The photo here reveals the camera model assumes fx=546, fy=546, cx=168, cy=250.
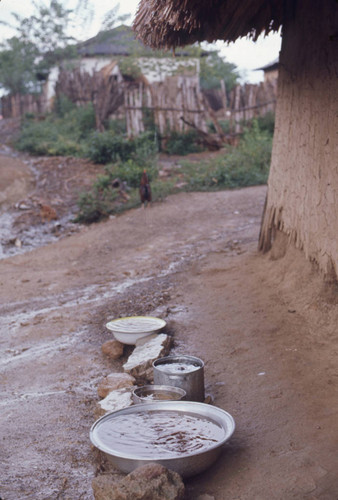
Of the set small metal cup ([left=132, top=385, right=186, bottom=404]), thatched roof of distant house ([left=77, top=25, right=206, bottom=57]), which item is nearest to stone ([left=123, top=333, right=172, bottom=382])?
small metal cup ([left=132, top=385, right=186, bottom=404])

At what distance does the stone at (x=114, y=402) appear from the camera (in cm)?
315

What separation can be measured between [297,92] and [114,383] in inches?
109

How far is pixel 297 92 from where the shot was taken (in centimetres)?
A: 450

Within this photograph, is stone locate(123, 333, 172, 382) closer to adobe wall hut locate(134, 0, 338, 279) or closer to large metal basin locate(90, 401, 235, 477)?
large metal basin locate(90, 401, 235, 477)

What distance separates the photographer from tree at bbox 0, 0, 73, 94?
2461 cm

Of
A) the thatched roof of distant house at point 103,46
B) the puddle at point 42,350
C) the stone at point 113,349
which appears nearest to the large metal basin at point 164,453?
the stone at point 113,349

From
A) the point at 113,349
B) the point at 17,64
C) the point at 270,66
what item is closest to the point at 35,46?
the point at 17,64

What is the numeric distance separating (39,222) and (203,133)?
5478mm

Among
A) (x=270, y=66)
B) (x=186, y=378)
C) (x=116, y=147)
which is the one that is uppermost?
(x=270, y=66)

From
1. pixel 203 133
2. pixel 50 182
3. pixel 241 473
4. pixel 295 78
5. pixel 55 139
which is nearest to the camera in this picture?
pixel 241 473

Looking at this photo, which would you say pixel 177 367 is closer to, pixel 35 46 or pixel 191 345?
pixel 191 345

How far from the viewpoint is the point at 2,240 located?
873 cm

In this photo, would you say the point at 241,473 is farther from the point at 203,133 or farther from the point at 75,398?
the point at 203,133

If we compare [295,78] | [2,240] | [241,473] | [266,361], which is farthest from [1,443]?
[2,240]
